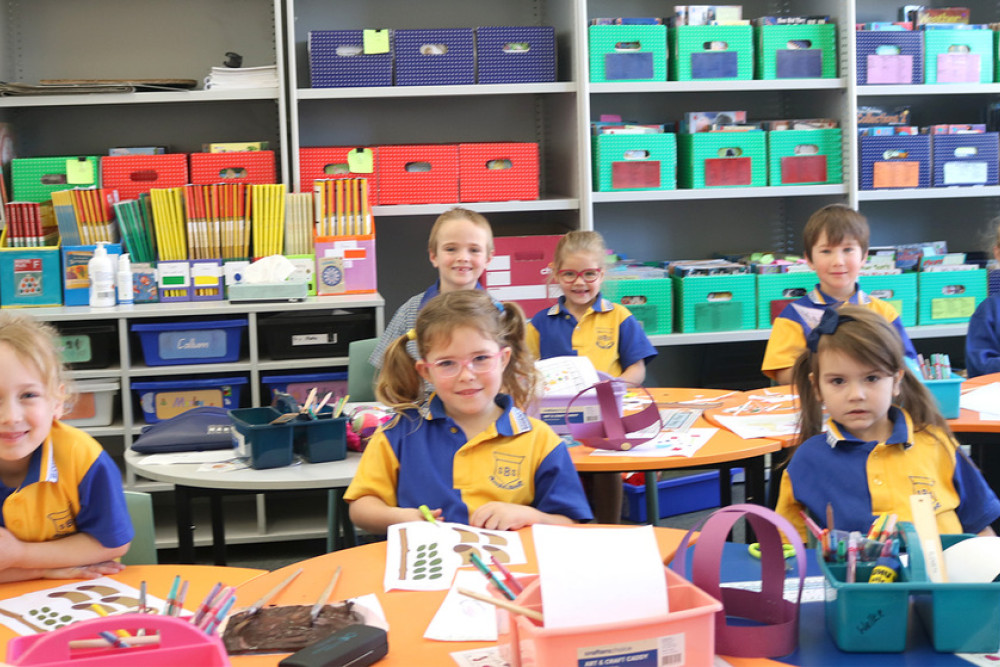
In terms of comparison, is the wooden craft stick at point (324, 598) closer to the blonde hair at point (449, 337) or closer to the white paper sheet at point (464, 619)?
the white paper sheet at point (464, 619)

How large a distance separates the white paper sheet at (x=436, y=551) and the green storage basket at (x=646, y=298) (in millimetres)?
2290

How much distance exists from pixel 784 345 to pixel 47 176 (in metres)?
2.62

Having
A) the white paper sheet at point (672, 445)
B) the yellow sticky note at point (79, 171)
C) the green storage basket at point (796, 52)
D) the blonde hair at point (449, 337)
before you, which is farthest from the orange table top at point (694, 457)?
the yellow sticky note at point (79, 171)

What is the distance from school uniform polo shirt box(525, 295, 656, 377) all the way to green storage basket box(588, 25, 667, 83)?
1059 mm

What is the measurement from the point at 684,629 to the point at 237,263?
2.77m

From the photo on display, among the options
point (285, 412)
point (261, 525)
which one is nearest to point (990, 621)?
point (285, 412)

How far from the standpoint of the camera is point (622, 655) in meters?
1.05

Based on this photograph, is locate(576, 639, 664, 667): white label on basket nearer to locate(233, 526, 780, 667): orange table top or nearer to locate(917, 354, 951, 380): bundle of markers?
locate(233, 526, 780, 667): orange table top

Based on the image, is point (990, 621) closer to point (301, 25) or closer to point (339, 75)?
point (339, 75)

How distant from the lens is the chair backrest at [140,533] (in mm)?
1845

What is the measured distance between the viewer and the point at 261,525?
343 cm

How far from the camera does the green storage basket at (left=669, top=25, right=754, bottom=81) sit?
3914 millimetres

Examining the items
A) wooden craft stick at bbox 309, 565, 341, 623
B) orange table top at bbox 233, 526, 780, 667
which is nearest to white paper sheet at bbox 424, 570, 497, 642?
orange table top at bbox 233, 526, 780, 667

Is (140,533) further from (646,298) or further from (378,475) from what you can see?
(646,298)
